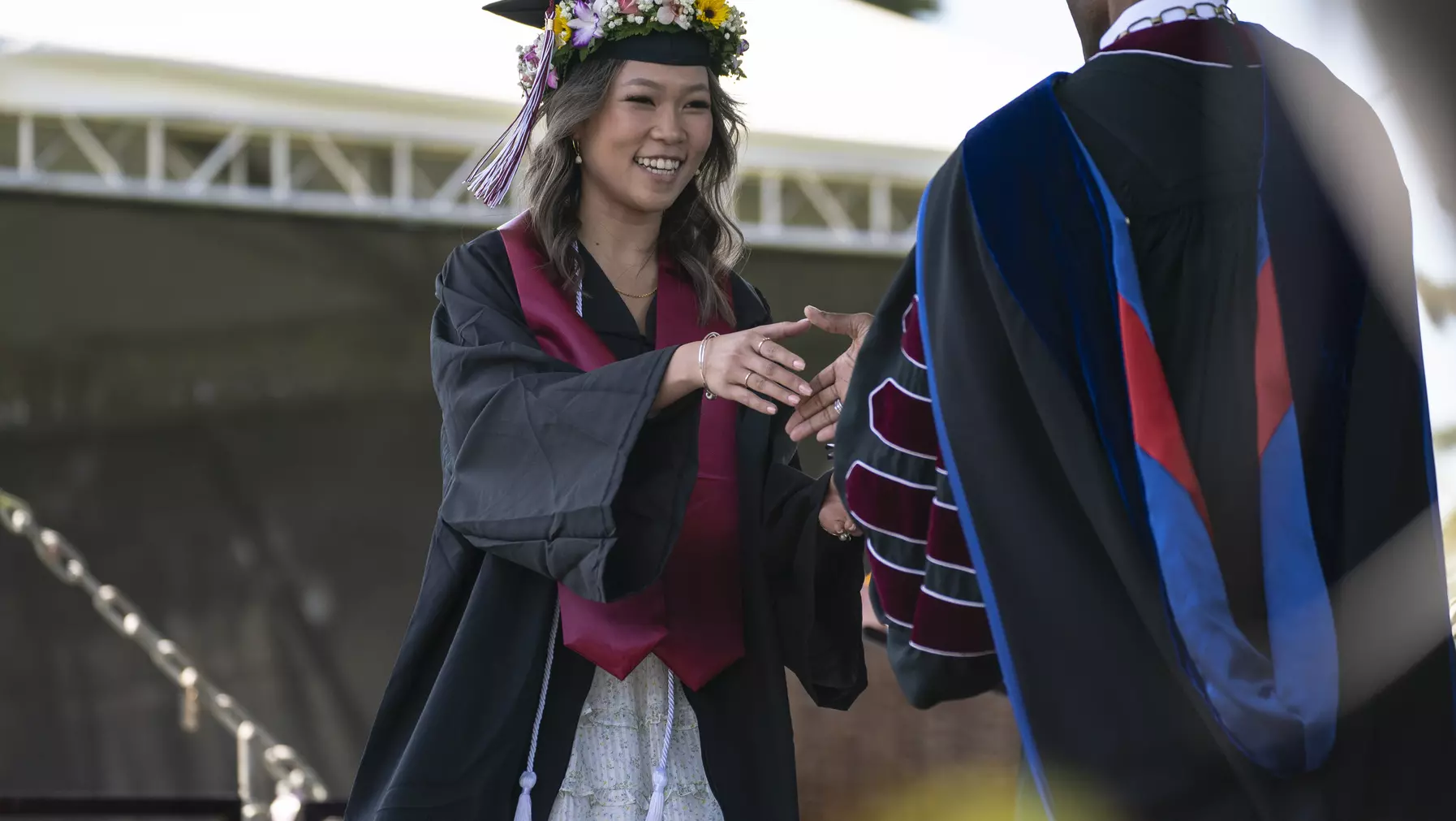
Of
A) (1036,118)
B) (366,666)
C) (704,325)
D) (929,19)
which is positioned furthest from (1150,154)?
(366,666)

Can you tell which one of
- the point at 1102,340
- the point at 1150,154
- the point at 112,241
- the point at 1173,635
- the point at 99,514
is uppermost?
the point at 1150,154

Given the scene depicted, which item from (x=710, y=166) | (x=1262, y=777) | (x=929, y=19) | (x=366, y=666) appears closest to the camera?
(x=1262, y=777)

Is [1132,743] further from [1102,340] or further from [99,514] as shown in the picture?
[99,514]

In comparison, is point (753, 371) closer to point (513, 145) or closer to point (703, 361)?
point (703, 361)

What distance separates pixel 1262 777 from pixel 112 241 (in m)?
4.43

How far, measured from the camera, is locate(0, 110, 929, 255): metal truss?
4.71 m

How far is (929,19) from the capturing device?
11.2ft

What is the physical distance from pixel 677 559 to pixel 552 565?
0.29 m

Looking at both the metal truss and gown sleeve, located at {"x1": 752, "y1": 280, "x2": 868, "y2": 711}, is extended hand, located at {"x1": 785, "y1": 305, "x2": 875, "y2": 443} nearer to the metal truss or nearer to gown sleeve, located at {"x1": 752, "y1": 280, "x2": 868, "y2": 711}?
gown sleeve, located at {"x1": 752, "y1": 280, "x2": 868, "y2": 711}

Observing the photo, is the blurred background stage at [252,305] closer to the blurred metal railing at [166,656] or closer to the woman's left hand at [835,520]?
the blurred metal railing at [166,656]

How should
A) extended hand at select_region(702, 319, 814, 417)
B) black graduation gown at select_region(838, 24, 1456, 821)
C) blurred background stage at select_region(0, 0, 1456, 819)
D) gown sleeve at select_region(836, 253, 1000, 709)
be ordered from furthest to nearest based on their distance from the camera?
1. blurred background stage at select_region(0, 0, 1456, 819)
2. extended hand at select_region(702, 319, 814, 417)
3. gown sleeve at select_region(836, 253, 1000, 709)
4. black graduation gown at select_region(838, 24, 1456, 821)

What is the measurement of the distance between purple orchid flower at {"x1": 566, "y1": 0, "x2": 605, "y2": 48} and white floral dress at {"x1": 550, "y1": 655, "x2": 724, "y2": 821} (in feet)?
2.93

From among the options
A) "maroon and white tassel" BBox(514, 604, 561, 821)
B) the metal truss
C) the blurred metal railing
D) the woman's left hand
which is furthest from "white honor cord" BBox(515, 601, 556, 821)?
the blurred metal railing

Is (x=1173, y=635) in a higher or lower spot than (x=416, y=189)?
higher
